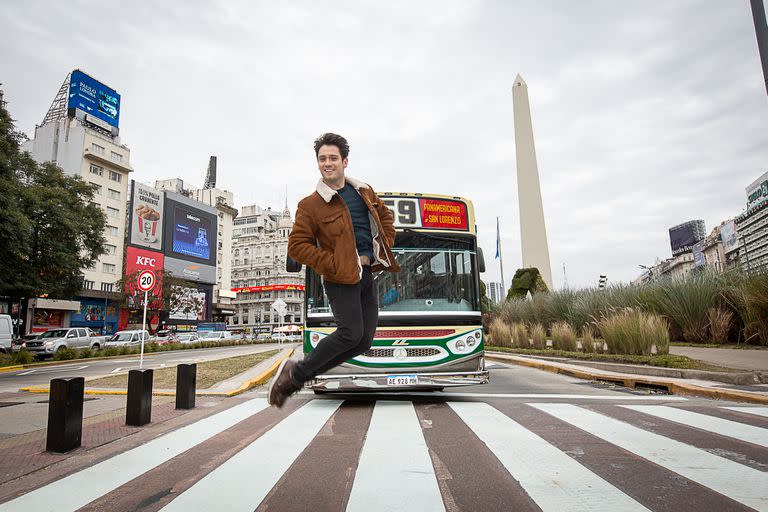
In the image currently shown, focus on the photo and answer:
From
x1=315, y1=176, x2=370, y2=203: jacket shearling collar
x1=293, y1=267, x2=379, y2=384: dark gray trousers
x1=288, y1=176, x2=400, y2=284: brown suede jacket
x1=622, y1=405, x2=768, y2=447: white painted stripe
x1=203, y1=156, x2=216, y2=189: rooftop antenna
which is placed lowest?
x1=622, y1=405, x2=768, y2=447: white painted stripe

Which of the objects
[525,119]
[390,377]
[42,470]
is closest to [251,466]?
[42,470]

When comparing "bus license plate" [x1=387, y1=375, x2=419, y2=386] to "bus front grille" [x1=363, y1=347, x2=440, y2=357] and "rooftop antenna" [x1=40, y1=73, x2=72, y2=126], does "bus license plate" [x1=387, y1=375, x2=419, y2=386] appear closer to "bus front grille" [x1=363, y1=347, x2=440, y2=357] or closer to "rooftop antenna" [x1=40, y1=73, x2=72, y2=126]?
"bus front grille" [x1=363, y1=347, x2=440, y2=357]

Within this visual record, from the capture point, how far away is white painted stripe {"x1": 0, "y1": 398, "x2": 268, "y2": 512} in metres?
2.90

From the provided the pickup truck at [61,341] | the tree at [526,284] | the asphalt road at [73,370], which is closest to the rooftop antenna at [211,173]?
the pickup truck at [61,341]

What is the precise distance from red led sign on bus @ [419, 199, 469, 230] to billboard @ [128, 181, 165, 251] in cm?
6952

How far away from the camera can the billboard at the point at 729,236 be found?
4262 inches

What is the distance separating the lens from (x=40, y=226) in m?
24.1

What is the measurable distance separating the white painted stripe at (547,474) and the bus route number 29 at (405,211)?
3197mm

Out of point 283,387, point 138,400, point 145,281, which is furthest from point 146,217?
point 283,387

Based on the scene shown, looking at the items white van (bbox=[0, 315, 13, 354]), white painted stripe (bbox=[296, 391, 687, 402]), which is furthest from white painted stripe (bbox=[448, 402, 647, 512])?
white van (bbox=[0, 315, 13, 354])

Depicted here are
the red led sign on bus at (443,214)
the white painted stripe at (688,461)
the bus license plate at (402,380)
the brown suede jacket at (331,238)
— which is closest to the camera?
the white painted stripe at (688,461)

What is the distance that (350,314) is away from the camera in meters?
3.34

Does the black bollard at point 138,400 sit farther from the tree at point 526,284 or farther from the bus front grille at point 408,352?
the tree at point 526,284

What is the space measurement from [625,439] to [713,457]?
29.3 inches
